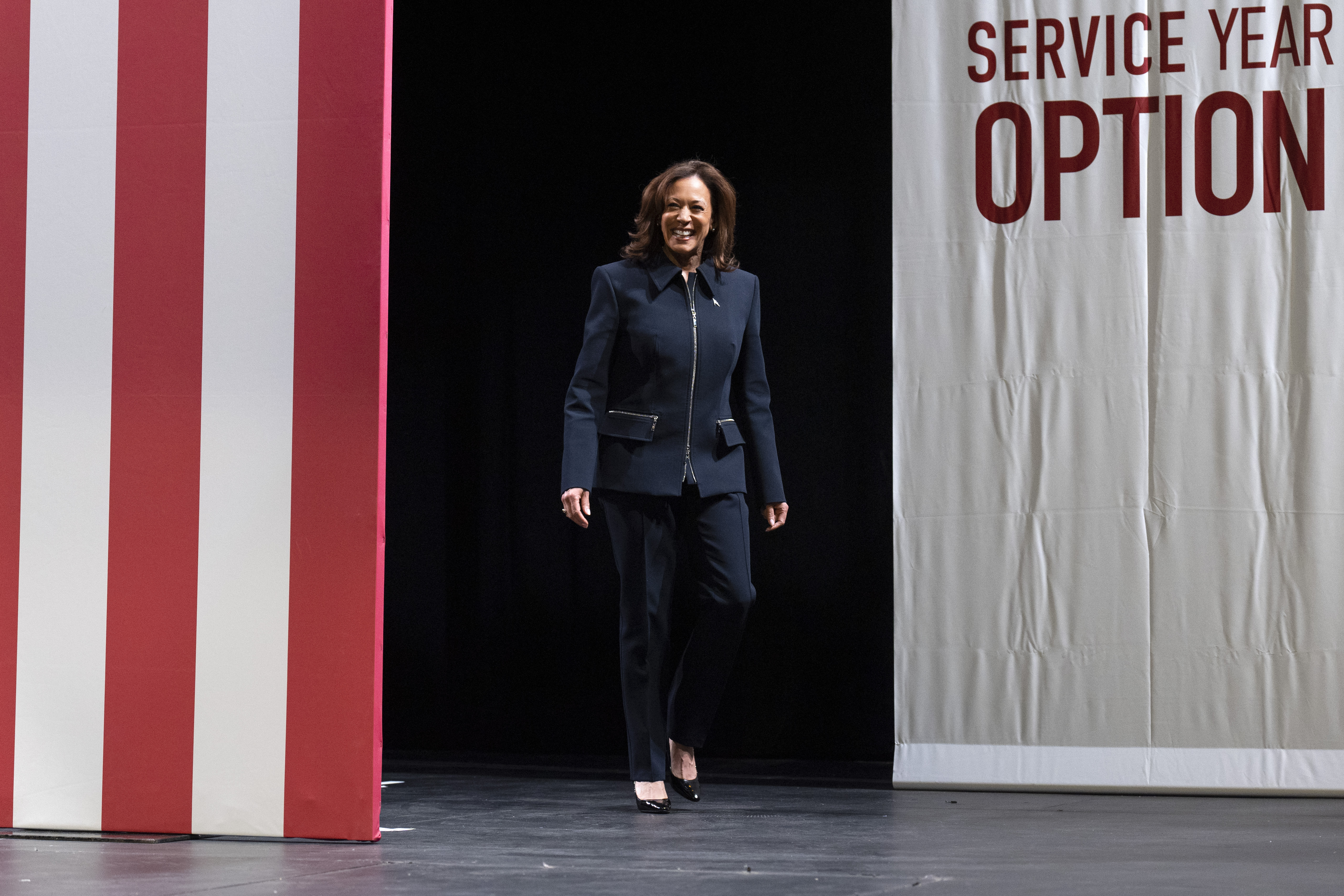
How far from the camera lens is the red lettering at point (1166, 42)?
3443 mm

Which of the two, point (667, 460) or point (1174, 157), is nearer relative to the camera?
point (667, 460)

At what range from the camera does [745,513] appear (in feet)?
10.2

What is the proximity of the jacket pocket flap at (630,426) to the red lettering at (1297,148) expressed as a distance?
148 cm

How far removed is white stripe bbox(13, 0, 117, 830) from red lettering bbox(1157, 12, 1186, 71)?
2.20 m

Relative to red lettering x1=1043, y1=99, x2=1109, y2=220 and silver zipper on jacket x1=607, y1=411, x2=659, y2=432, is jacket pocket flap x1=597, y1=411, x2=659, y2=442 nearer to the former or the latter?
silver zipper on jacket x1=607, y1=411, x2=659, y2=432

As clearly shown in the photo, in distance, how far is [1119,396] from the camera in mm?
3430

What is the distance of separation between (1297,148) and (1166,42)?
1.21 feet

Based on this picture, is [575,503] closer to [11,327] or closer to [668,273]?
[668,273]

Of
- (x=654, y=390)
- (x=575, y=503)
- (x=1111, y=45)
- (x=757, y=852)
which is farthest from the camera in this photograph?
(x=1111, y=45)

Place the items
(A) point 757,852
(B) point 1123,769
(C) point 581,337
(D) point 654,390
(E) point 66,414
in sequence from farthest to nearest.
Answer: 1. (C) point 581,337
2. (B) point 1123,769
3. (D) point 654,390
4. (E) point 66,414
5. (A) point 757,852

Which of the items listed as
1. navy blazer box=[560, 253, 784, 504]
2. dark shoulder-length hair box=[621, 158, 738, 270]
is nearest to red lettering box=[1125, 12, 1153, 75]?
dark shoulder-length hair box=[621, 158, 738, 270]

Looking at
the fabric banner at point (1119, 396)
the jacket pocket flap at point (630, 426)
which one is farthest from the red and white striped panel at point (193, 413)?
the fabric banner at point (1119, 396)

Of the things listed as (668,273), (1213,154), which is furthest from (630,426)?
(1213,154)

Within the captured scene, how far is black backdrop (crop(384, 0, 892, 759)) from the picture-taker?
4.20 meters
